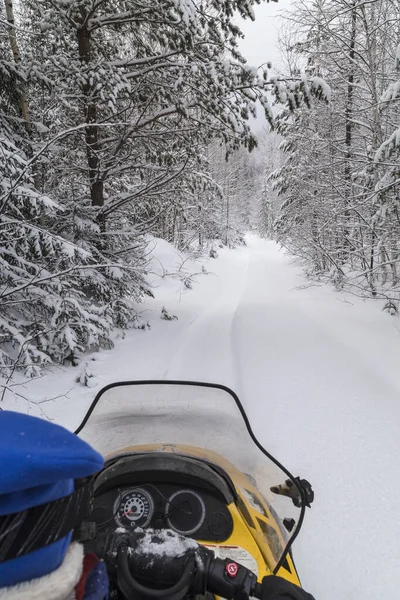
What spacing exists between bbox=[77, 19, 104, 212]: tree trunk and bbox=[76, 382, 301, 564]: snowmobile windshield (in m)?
5.06

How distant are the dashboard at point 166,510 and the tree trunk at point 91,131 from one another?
224 inches

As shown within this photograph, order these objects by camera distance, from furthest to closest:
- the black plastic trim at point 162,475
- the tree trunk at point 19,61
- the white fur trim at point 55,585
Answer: the tree trunk at point 19,61
the black plastic trim at point 162,475
the white fur trim at point 55,585

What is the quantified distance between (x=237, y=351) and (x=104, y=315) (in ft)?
9.08

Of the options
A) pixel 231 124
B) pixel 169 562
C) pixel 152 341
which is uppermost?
pixel 231 124

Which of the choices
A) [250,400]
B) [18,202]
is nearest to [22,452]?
[250,400]

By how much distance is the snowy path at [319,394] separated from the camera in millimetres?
2660

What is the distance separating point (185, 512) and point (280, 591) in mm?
796

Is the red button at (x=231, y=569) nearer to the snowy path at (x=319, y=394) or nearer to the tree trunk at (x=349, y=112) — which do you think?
the snowy path at (x=319, y=394)

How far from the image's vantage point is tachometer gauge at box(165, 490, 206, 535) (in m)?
1.83

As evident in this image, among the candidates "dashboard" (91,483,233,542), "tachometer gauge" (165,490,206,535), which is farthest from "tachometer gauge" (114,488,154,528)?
"tachometer gauge" (165,490,206,535)

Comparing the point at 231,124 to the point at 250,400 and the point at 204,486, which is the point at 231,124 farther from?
the point at 204,486

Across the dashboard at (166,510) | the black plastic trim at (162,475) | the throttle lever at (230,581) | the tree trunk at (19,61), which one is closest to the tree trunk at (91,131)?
the tree trunk at (19,61)

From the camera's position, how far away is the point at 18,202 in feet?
16.5

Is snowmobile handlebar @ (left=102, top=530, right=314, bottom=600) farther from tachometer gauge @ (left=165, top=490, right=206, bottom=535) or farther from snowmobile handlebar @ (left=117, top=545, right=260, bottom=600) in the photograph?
tachometer gauge @ (left=165, top=490, right=206, bottom=535)
